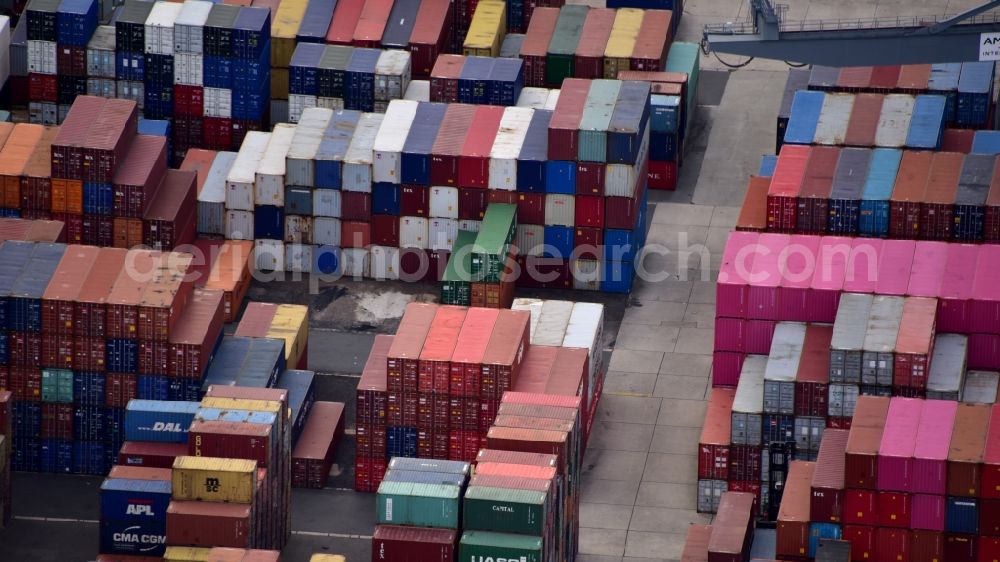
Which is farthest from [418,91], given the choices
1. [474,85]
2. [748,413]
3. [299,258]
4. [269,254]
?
[748,413]

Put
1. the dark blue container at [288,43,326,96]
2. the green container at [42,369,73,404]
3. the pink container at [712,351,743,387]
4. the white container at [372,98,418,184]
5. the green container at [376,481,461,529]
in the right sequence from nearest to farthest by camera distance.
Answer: the green container at [376,481,461,529], the green container at [42,369,73,404], the pink container at [712,351,743,387], the white container at [372,98,418,184], the dark blue container at [288,43,326,96]

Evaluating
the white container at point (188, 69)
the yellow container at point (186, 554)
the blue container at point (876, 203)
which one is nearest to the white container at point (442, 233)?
the white container at point (188, 69)

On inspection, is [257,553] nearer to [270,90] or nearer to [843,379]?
[843,379]

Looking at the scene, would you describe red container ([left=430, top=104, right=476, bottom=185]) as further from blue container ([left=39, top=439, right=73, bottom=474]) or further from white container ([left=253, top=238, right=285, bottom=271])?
blue container ([left=39, top=439, right=73, bottom=474])

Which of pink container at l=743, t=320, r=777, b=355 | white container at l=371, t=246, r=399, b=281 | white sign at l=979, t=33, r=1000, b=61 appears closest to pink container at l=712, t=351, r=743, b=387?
pink container at l=743, t=320, r=777, b=355

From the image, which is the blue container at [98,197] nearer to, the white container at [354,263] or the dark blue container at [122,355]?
the white container at [354,263]

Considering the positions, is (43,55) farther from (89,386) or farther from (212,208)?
(89,386)

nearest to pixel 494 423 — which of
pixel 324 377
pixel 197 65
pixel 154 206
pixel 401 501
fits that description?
pixel 401 501
